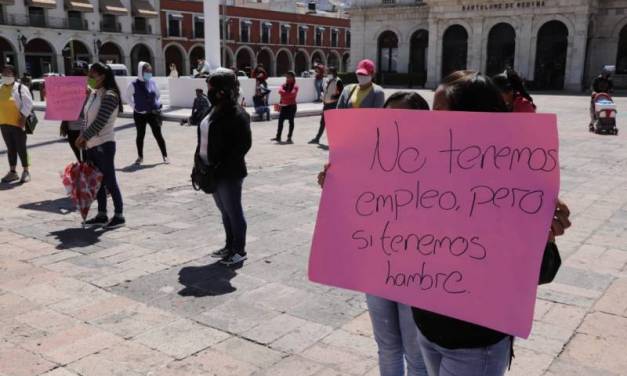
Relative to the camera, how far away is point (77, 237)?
5.73 m

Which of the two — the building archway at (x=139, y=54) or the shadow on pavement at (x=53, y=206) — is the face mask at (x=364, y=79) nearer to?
the shadow on pavement at (x=53, y=206)

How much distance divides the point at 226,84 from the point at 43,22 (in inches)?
1850

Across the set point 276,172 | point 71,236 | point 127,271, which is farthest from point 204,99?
point 127,271

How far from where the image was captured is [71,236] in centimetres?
576

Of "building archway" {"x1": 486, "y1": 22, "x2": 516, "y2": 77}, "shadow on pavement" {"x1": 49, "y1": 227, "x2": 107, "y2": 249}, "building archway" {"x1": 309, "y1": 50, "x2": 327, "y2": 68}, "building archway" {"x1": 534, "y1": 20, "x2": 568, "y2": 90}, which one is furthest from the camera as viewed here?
"building archway" {"x1": 309, "y1": 50, "x2": 327, "y2": 68}

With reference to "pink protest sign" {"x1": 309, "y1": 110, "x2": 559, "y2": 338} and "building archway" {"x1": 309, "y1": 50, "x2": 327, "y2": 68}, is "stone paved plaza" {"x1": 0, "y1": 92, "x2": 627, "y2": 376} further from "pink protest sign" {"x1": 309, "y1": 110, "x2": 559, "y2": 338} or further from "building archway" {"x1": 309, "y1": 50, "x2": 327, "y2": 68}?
"building archway" {"x1": 309, "y1": 50, "x2": 327, "y2": 68}

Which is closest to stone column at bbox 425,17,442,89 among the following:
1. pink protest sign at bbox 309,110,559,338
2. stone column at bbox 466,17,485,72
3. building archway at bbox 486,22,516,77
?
stone column at bbox 466,17,485,72

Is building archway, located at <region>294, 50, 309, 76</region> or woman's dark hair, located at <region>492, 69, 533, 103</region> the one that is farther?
building archway, located at <region>294, 50, 309, 76</region>

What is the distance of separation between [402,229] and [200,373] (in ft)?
5.66

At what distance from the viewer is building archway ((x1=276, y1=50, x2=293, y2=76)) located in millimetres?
62062

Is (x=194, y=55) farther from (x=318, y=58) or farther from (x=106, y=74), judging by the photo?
(x=106, y=74)

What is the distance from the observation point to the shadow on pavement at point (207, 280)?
14.3ft

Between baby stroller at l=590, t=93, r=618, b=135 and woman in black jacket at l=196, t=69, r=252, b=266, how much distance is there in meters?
12.4

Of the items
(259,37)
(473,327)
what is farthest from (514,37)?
(473,327)
